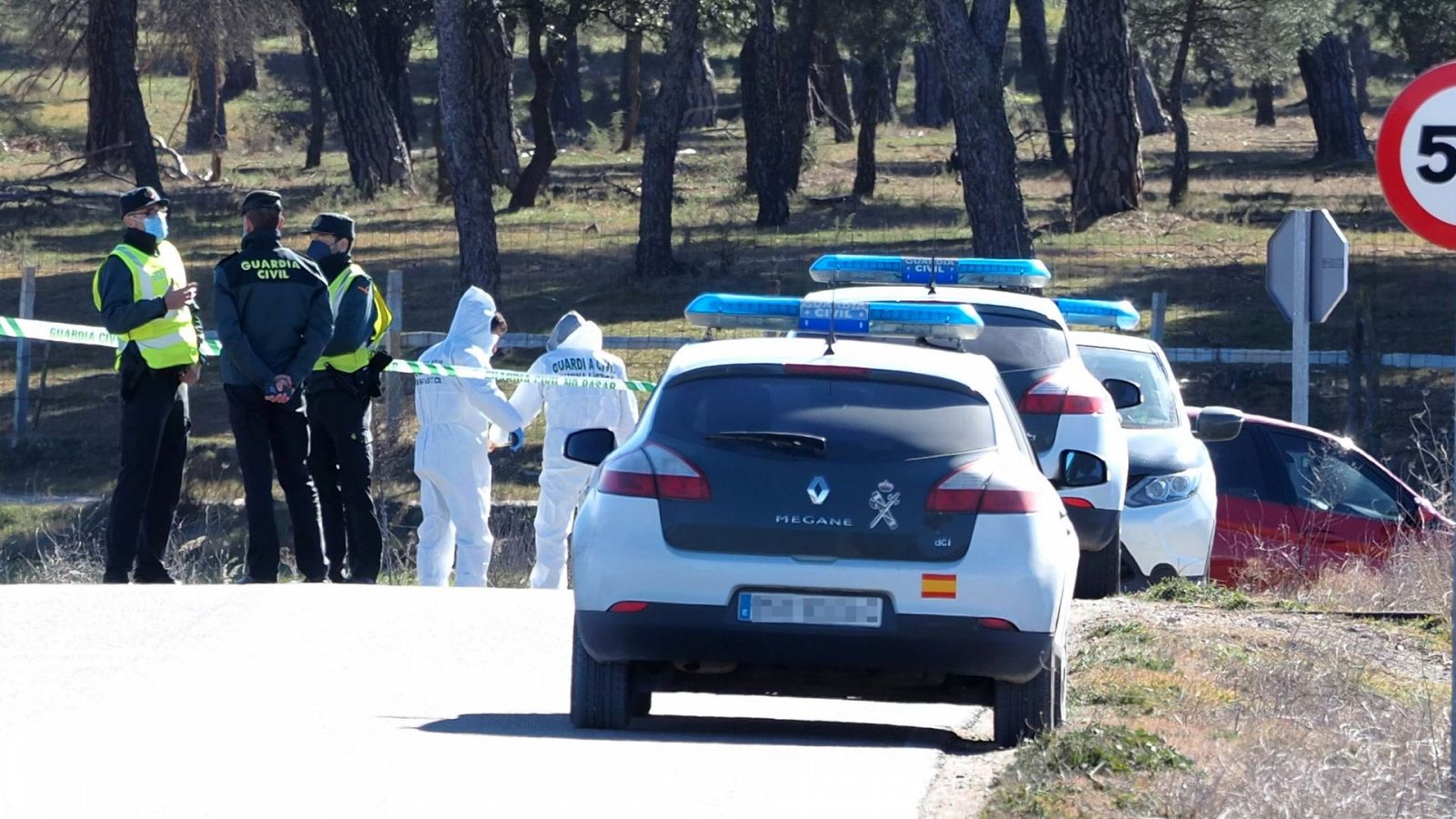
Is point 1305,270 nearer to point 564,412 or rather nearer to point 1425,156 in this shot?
point 564,412

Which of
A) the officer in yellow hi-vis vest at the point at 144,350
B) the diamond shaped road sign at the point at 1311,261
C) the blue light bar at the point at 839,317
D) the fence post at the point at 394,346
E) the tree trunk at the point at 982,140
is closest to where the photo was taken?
the blue light bar at the point at 839,317

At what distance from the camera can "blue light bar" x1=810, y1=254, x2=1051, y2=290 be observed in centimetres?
1093

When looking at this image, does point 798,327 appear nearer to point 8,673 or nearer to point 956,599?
point 956,599

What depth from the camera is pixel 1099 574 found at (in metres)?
11.0

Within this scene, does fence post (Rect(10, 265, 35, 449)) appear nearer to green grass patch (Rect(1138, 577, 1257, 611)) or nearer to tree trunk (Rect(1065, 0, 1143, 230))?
green grass patch (Rect(1138, 577, 1257, 611))

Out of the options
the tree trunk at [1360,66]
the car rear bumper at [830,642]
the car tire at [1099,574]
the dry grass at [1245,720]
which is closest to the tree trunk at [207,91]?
the car tire at [1099,574]

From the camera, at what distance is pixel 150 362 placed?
33.0ft

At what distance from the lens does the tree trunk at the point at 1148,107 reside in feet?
174

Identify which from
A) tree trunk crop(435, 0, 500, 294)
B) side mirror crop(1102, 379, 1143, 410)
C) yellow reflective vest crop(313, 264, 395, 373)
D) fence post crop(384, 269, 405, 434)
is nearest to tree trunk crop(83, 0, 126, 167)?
tree trunk crop(435, 0, 500, 294)

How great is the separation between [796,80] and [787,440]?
28820 millimetres

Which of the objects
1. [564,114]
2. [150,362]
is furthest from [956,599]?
[564,114]

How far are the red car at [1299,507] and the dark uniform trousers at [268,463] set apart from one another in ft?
18.6

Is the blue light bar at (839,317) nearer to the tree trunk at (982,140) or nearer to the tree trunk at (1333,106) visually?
the tree trunk at (982,140)

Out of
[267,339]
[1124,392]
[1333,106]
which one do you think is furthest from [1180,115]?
[267,339]
